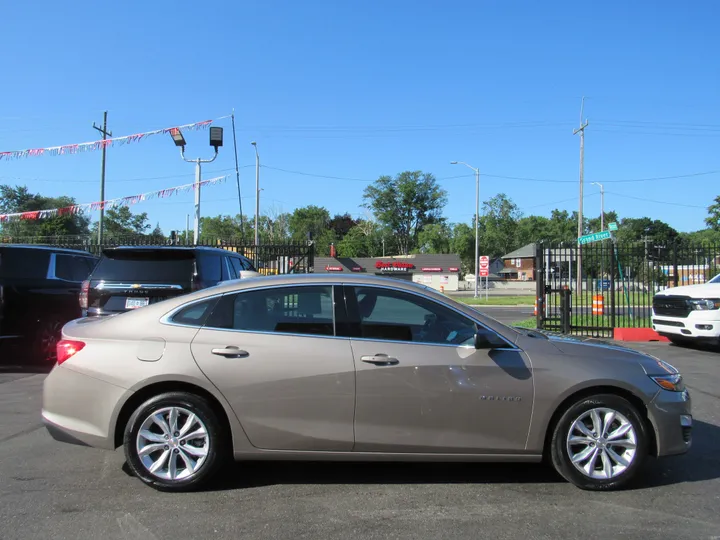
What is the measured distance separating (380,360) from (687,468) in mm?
2817

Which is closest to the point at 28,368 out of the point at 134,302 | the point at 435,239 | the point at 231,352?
the point at 134,302

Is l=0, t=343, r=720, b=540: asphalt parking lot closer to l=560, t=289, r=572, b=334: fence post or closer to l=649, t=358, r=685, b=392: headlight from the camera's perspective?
l=649, t=358, r=685, b=392: headlight

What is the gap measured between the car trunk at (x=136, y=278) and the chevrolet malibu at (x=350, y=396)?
318 centimetres

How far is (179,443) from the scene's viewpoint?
384 cm

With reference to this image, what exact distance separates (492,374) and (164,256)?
5.07 m

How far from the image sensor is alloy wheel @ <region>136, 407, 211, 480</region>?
3834mm

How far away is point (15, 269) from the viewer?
8336mm

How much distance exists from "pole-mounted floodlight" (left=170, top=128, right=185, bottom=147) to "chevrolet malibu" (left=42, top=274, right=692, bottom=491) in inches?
583

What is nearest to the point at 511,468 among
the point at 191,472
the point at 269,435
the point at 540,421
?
the point at 540,421

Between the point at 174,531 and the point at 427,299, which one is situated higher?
the point at 427,299

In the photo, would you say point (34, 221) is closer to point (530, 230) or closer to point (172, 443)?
point (172, 443)

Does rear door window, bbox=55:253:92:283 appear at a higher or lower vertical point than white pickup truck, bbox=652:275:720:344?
higher

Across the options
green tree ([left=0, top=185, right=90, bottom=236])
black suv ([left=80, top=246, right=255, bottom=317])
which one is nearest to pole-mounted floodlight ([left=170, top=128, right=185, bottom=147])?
black suv ([left=80, top=246, right=255, bottom=317])

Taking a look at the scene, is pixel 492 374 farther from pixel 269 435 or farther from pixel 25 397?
pixel 25 397
